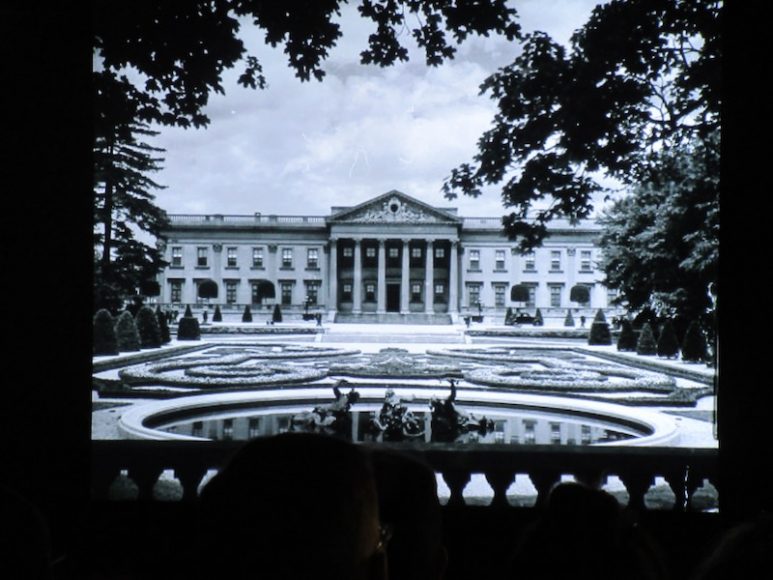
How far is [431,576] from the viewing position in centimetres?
154

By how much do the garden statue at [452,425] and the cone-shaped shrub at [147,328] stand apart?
1967 centimetres

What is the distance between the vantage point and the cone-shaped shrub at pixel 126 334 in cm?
2569

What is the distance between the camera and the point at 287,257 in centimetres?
6269

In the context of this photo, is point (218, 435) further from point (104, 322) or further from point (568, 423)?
point (104, 322)

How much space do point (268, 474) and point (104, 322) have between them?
2491 cm

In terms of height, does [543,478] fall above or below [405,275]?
below

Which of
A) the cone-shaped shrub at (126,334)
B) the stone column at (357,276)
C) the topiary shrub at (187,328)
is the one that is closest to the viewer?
the cone-shaped shrub at (126,334)

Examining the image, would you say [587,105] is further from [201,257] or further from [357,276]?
[357,276]

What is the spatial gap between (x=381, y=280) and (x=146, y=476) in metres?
60.1

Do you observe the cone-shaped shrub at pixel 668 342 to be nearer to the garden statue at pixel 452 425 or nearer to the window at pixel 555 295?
the garden statue at pixel 452 425

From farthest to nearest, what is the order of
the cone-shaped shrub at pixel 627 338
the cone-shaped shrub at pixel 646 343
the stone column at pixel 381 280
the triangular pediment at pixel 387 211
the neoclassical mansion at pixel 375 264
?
1. the stone column at pixel 381 280
2. the triangular pediment at pixel 387 211
3. the neoclassical mansion at pixel 375 264
4. the cone-shaped shrub at pixel 627 338
5. the cone-shaped shrub at pixel 646 343

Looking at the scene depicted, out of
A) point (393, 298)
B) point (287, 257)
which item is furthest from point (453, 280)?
point (287, 257)

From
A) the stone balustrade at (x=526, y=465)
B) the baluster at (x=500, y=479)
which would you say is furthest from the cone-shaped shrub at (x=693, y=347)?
the baluster at (x=500, y=479)

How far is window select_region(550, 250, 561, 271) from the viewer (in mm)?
Answer: 56188
